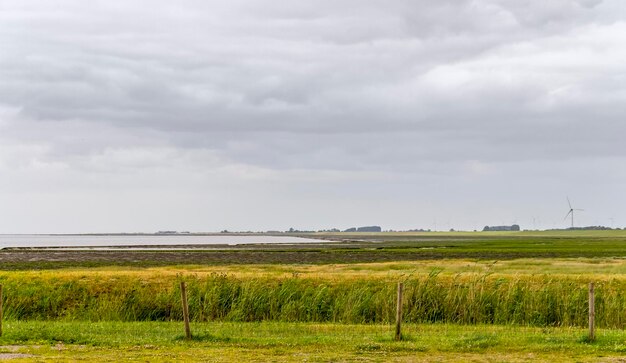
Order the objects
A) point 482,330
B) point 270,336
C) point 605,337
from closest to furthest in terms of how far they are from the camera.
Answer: point 605,337 < point 270,336 < point 482,330

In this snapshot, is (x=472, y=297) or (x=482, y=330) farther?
(x=472, y=297)

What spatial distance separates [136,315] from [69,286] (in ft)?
19.2

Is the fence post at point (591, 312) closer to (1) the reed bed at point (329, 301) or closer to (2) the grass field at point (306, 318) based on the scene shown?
(2) the grass field at point (306, 318)

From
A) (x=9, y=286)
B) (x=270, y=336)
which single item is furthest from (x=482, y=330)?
(x=9, y=286)

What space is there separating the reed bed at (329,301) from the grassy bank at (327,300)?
5 centimetres

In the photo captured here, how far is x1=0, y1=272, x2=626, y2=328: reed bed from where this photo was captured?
36406 mm

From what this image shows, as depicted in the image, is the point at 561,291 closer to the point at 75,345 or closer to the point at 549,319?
the point at 549,319

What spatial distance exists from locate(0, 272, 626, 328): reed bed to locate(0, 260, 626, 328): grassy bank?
0.16 ft

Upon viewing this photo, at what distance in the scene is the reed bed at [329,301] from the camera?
36.4 meters

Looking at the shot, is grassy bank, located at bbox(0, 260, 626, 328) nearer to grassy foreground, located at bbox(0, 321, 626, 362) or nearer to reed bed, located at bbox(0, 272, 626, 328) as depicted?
reed bed, located at bbox(0, 272, 626, 328)

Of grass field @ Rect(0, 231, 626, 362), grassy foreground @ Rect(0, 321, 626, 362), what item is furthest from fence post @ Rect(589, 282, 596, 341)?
grassy foreground @ Rect(0, 321, 626, 362)

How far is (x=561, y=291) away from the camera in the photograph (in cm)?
3703

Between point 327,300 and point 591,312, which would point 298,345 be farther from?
point 327,300

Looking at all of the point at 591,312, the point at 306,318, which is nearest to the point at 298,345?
the point at 591,312
